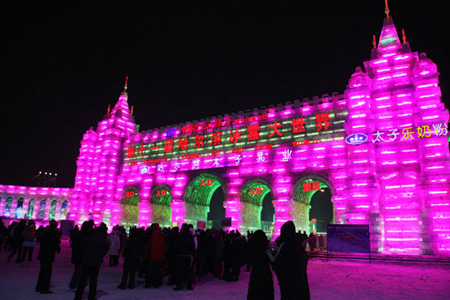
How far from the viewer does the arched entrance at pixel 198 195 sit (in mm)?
39097

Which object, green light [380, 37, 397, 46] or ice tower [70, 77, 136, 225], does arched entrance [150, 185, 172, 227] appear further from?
green light [380, 37, 397, 46]

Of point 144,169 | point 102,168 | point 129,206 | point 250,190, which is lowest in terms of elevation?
point 129,206

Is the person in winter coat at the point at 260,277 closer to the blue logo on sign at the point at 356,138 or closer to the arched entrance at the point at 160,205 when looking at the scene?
the blue logo on sign at the point at 356,138

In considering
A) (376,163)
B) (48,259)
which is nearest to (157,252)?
(48,259)

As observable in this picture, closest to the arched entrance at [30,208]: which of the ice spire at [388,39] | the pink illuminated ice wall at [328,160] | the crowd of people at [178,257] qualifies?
the pink illuminated ice wall at [328,160]

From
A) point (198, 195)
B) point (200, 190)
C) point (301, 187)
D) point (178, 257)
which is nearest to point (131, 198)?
point (198, 195)

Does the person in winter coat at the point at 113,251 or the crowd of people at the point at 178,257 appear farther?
the person in winter coat at the point at 113,251

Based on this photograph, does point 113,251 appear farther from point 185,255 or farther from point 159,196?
point 159,196

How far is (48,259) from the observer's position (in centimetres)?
859

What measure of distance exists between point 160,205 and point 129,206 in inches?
210

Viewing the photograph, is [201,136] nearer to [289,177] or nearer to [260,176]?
[260,176]

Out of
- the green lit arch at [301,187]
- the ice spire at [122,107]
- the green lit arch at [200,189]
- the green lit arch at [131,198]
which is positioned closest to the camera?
the green lit arch at [301,187]

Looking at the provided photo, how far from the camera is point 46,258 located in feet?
28.0

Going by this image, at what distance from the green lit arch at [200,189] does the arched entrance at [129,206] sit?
28.2ft
